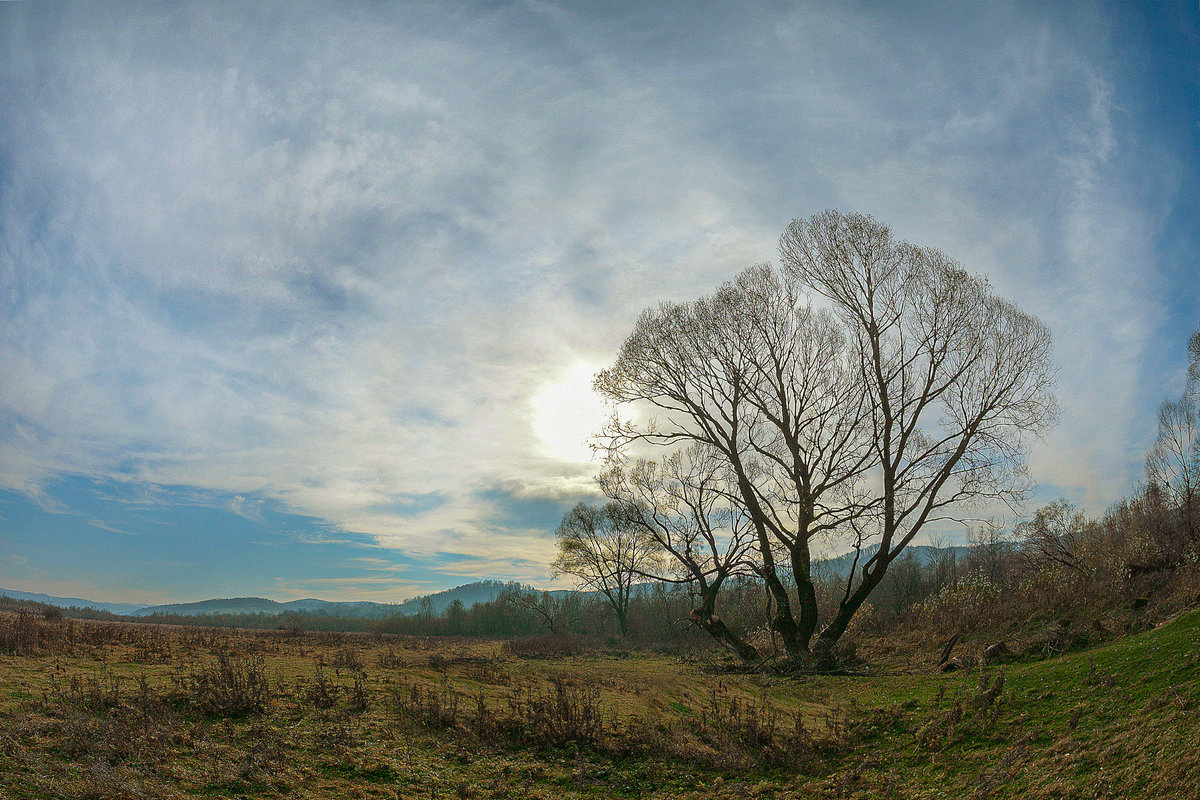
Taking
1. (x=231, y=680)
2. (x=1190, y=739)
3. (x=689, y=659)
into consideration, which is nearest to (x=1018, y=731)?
(x=1190, y=739)

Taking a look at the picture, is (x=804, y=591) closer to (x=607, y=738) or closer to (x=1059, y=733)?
(x=607, y=738)

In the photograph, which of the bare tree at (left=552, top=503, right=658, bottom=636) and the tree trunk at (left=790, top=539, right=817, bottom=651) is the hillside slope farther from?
the bare tree at (left=552, top=503, right=658, bottom=636)

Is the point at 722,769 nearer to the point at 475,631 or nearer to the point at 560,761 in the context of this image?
the point at 560,761

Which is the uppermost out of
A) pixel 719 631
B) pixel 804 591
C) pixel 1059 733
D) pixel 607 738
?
pixel 804 591

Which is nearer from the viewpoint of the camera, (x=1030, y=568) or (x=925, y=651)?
(x=925, y=651)

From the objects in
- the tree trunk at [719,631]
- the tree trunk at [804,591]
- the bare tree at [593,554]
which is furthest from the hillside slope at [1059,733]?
the bare tree at [593,554]

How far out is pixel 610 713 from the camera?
10844mm

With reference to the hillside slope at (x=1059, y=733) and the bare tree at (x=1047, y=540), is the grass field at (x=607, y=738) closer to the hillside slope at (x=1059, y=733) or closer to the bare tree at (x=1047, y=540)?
the hillside slope at (x=1059, y=733)

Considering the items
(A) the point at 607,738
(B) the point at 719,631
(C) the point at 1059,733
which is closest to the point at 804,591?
(B) the point at 719,631

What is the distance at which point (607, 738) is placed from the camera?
9.44 meters

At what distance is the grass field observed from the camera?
239 inches

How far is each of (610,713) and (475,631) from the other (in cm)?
6285

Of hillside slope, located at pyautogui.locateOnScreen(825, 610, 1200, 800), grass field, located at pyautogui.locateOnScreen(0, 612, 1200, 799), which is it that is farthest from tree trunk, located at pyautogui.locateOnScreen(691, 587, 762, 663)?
hillside slope, located at pyautogui.locateOnScreen(825, 610, 1200, 800)

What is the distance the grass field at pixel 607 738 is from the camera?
6066 millimetres
